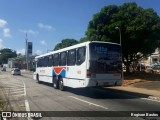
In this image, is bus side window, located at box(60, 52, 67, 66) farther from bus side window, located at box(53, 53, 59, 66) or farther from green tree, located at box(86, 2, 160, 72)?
green tree, located at box(86, 2, 160, 72)

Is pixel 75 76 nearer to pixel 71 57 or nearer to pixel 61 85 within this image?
pixel 71 57

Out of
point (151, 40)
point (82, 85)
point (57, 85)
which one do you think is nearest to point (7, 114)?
point (82, 85)

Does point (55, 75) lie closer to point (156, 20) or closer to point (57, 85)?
point (57, 85)

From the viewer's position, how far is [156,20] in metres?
38.8

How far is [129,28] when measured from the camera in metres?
38.2

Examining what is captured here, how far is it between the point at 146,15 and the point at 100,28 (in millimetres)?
6128

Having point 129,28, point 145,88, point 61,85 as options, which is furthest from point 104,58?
point 129,28

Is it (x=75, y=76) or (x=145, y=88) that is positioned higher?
(x=75, y=76)

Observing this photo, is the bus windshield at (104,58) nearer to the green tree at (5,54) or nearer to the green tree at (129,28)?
the green tree at (129,28)

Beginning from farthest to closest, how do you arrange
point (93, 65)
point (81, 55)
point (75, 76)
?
point (75, 76)
point (81, 55)
point (93, 65)

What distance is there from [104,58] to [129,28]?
20.6m

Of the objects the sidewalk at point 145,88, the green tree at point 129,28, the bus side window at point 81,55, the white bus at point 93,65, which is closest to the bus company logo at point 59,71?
the white bus at point 93,65

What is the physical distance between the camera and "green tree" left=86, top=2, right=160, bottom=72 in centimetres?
3781

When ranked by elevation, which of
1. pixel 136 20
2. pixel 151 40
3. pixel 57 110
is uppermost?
pixel 136 20
